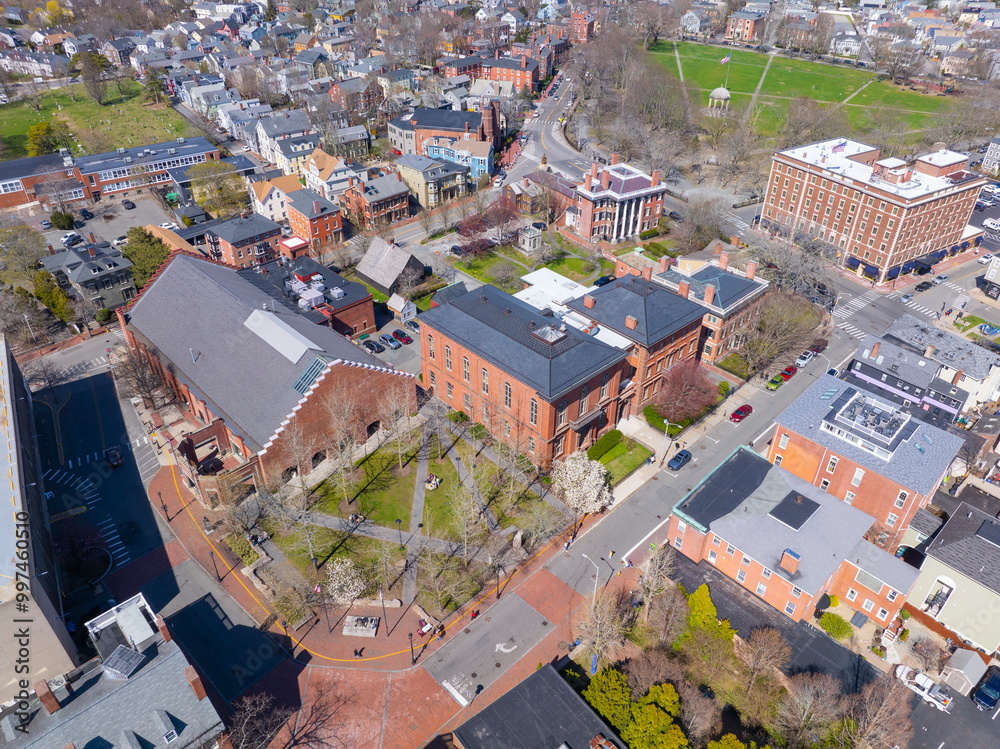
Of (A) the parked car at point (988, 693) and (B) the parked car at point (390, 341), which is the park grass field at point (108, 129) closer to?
(B) the parked car at point (390, 341)

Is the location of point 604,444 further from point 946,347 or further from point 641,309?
point 946,347

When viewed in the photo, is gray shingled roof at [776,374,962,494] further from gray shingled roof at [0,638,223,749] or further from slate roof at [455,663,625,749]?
gray shingled roof at [0,638,223,749]

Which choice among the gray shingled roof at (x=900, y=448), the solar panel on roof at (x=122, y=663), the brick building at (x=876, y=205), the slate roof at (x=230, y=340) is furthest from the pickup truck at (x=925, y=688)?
the brick building at (x=876, y=205)

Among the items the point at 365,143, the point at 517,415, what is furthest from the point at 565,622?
the point at 365,143

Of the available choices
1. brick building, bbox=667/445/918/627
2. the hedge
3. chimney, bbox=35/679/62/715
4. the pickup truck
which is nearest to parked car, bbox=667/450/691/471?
the hedge

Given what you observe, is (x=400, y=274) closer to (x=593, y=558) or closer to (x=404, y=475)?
(x=404, y=475)
